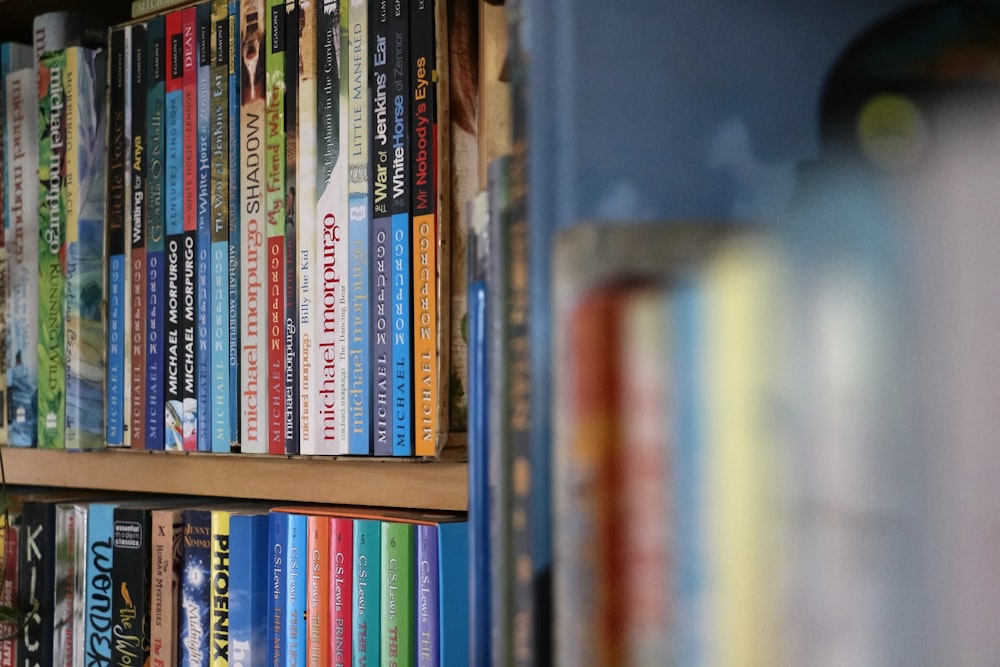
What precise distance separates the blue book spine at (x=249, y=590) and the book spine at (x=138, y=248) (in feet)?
0.52

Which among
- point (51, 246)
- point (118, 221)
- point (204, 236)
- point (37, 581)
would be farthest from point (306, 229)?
point (37, 581)

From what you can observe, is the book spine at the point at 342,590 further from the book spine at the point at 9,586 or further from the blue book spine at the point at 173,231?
the book spine at the point at 9,586

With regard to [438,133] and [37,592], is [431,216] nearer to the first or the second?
[438,133]

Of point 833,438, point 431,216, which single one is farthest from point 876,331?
point 431,216

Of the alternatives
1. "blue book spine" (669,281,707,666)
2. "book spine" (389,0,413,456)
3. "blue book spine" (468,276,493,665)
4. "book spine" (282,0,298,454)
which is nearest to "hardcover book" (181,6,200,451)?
"book spine" (282,0,298,454)

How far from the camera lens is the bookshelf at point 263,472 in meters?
0.71

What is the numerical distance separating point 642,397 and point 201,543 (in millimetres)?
667

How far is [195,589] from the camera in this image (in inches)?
32.7

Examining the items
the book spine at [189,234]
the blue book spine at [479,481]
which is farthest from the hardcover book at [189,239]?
the blue book spine at [479,481]

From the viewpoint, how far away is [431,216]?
704 mm

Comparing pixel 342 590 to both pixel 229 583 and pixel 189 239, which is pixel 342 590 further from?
pixel 189 239

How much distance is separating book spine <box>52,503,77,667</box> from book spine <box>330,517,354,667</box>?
0.34 meters

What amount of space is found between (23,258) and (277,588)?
0.48m

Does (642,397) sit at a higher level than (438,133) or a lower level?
lower
